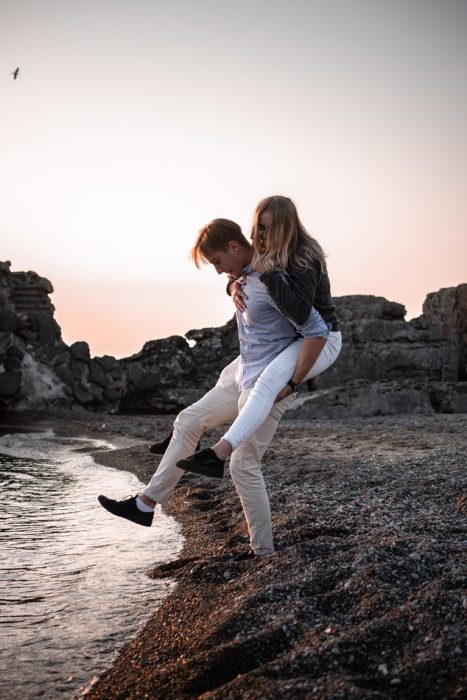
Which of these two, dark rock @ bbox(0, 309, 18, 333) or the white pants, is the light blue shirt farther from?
dark rock @ bbox(0, 309, 18, 333)

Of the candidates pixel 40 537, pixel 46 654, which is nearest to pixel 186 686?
pixel 46 654

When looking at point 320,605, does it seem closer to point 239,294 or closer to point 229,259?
point 239,294

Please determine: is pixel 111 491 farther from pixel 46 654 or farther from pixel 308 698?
pixel 308 698

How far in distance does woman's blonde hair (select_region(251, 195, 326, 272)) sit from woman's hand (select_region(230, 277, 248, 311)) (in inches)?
8.4

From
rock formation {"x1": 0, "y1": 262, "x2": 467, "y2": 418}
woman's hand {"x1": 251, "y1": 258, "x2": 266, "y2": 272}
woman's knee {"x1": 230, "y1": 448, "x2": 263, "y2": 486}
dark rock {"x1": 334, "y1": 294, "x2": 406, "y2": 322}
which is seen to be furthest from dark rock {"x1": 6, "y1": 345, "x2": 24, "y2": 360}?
woman's hand {"x1": 251, "y1": 258, "x2": 266, "y2": 272}

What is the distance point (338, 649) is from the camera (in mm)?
2699

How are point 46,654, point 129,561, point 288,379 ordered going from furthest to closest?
point 129,561 → point 288,379 → point 46,654

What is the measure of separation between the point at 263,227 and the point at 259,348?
71cm

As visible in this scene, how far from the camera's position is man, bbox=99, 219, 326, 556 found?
13.2ft

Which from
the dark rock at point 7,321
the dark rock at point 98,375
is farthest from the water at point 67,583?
the dark rock at point 98,375

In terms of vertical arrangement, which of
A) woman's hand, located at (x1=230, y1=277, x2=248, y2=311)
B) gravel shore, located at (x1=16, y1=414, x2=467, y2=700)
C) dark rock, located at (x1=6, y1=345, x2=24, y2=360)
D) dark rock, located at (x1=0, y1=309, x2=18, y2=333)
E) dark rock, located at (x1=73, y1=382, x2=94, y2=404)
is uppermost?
dark rock, located at (x1=0, y1=309, x2=18, y2=333)

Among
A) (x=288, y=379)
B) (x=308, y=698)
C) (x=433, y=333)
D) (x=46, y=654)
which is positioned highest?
(x=433, y=333)

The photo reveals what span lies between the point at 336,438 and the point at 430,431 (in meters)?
1.77

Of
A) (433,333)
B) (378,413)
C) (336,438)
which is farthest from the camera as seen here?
(433,333)
